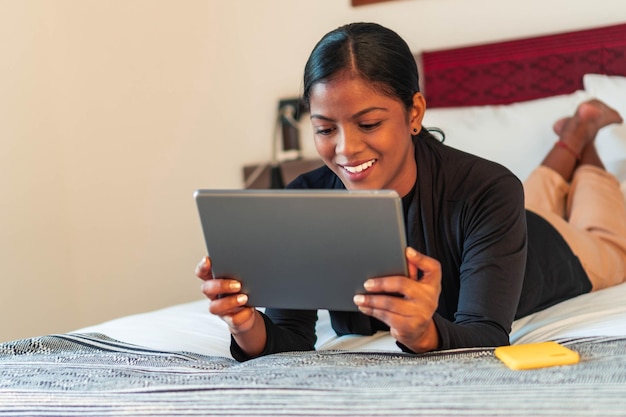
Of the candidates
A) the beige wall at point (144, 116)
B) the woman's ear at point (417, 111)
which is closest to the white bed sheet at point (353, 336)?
the woman's ear at point (417, 111)

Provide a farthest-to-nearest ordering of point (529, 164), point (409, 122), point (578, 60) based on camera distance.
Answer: point (578, 60)
point (529, 164)
point (409, 122)

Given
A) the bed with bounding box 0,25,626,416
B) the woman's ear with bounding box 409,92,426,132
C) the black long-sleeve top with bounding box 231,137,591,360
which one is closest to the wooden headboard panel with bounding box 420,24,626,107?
the bed with bounding box 0,25,626,416

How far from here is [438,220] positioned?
1474mm

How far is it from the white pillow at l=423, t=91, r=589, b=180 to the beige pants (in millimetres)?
135

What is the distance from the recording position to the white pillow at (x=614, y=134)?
2.29 m

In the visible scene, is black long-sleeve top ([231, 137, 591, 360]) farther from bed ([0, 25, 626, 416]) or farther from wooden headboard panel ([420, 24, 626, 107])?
wooden headboard panel ([420, 24, 626, 107])

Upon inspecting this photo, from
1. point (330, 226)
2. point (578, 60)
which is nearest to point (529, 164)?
point (578, 60)

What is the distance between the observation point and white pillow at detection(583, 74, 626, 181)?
2.29 m

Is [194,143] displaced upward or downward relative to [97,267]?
upward

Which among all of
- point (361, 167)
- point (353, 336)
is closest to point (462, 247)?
point (361, 167)

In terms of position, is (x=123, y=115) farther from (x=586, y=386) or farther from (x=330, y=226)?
(x=586, y=386)

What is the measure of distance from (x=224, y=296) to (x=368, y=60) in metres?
0.47

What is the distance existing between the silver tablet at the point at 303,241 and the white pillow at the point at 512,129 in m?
1.27

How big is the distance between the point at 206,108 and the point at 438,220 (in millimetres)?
1671
